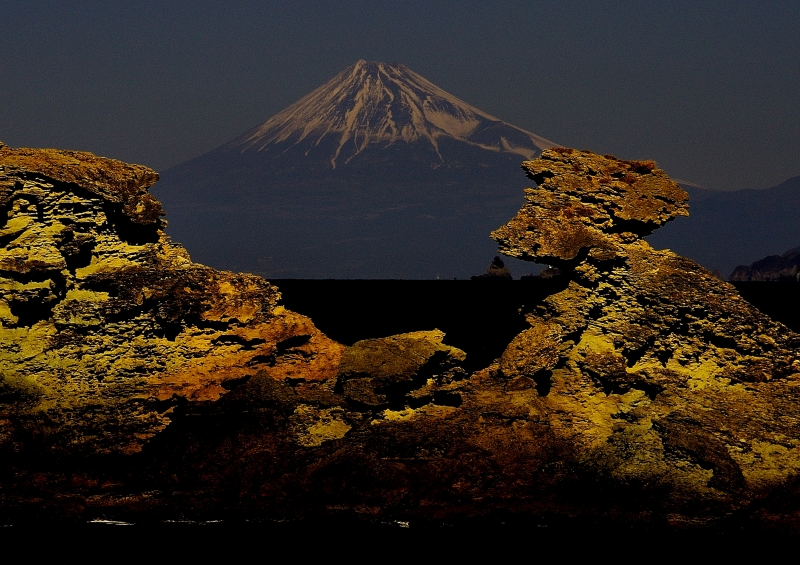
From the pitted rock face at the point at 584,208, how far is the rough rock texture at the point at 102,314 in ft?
11.1

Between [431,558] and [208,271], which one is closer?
[431,558]

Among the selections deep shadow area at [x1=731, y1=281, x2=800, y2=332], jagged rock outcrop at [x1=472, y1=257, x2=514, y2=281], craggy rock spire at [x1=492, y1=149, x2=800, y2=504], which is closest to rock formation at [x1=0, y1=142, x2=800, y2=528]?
craggy rock spire at [x1=492, y1=149, x2=800, y2=504]

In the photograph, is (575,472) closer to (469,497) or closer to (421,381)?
(469,497)

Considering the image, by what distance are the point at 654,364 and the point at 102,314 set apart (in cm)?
665

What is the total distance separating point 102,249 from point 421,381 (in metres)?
4.13

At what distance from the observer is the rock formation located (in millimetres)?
10992

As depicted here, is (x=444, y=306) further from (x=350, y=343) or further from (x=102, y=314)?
(x=102, y=314)

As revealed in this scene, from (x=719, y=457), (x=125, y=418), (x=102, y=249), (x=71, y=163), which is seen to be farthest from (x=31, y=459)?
(x=719, y=457)

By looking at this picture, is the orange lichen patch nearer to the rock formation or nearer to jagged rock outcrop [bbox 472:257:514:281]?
the rock formation

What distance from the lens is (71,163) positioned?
432 inches

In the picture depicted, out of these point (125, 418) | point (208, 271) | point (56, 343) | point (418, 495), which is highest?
point (208, 271)

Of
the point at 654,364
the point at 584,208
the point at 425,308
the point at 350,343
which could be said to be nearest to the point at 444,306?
the point at 425,308

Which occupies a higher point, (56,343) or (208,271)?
(208,271)

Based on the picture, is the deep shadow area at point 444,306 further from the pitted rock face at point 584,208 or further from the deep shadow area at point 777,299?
the pitted rock face at point 584,208
